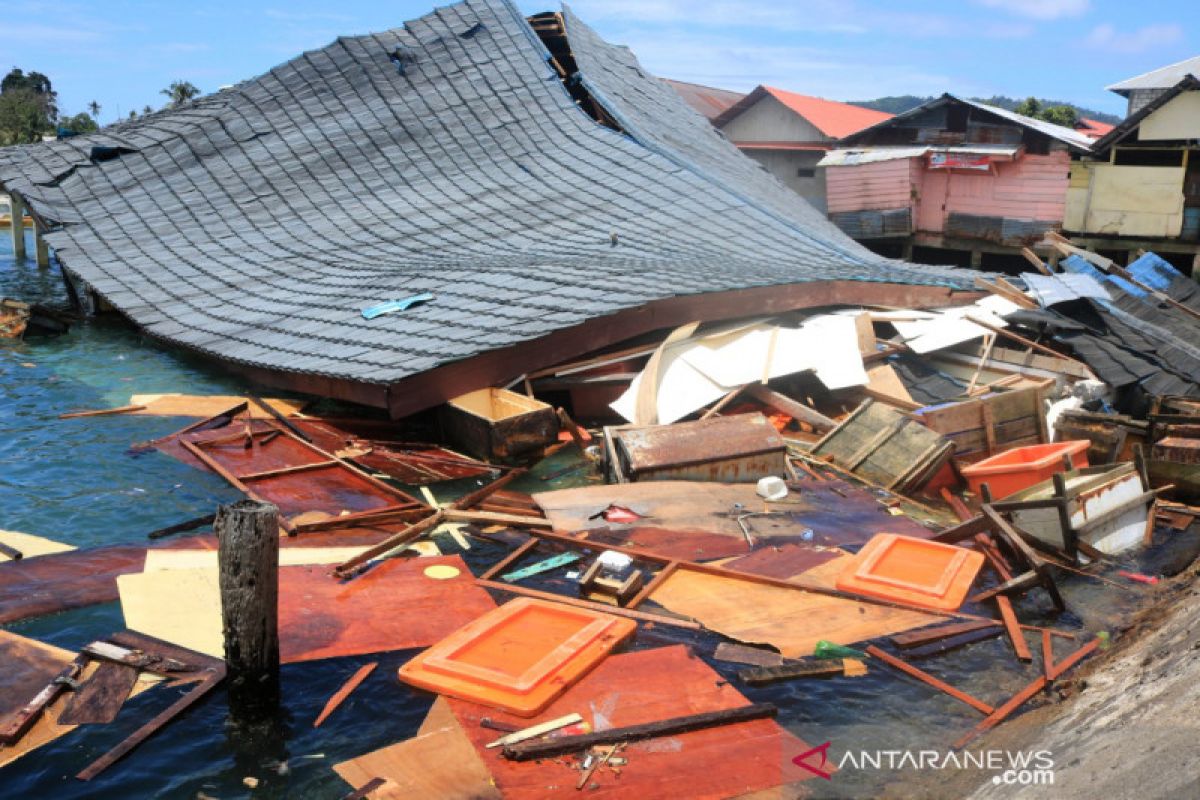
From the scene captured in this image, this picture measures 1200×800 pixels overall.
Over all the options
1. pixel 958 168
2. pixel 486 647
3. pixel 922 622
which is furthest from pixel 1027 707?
pixel 958 168

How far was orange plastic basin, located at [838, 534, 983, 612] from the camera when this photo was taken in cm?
741

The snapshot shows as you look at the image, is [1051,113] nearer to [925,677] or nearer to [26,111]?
[925,677]

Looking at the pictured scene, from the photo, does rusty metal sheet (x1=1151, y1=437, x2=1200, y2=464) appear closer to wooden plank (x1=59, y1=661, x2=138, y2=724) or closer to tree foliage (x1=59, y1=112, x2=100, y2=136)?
wooden plank (x1=59, y1=661, x2=138, y2=724)

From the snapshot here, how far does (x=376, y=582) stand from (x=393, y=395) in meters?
2.90

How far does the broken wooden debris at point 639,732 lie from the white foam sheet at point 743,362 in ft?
18.0

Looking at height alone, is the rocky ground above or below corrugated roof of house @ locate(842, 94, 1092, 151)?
below

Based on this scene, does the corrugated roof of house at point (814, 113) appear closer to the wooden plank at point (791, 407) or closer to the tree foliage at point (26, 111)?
the wooden plank at point (791, 407)

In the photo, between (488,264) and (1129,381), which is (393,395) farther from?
(1129,381)

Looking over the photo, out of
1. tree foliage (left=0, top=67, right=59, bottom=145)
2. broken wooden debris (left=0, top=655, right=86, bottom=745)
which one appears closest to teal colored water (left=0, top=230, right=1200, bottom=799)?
broken wooden debris (left=0, top=655, right=86, bottom=745)

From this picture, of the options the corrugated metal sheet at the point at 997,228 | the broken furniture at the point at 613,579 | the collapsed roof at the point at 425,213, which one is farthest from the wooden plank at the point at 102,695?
the corrugated metal sheet at the point at 997,228

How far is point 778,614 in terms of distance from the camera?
282 inches

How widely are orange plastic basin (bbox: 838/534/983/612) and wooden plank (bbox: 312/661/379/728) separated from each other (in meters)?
3.60

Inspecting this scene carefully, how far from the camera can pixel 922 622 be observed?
7094mm

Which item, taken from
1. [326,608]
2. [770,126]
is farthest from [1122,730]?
[770,126]
